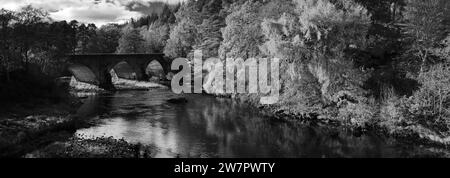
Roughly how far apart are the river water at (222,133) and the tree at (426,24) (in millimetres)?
15595

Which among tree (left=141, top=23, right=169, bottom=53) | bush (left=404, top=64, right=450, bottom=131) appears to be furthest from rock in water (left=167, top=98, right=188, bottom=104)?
tree (left=141, top=23, right=169, bottom=53)

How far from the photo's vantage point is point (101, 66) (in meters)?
97.6

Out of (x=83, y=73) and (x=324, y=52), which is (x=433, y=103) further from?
(x=83, y=73)

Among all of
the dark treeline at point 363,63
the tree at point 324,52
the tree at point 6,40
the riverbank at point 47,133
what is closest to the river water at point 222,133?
the riverbank at point 47,133

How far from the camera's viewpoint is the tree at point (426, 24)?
4900 centimetres

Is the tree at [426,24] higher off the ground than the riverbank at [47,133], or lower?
higher

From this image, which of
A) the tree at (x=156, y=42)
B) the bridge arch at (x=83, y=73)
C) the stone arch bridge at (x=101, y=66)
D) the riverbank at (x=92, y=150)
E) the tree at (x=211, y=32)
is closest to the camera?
the riverbank at (x=92, y=150)

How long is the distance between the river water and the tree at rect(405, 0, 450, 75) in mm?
15595

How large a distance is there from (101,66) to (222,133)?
61023 millimetres

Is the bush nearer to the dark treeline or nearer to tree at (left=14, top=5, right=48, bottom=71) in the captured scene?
the dark treeline

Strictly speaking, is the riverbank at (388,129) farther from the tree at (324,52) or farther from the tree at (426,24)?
the tree at (426,24)

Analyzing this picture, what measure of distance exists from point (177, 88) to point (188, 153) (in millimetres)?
59226

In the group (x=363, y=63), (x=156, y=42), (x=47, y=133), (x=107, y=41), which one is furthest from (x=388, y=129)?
(x=107, y=41)
